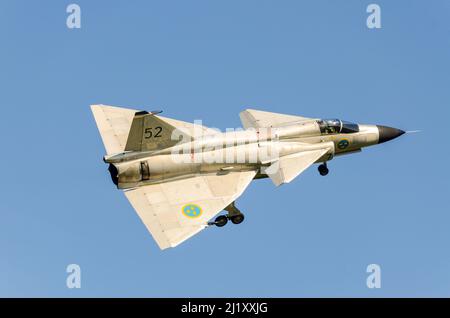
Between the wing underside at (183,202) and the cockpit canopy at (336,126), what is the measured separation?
483cm

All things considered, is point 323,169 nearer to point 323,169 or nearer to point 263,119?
point 323,169

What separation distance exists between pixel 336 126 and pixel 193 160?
7825 mm

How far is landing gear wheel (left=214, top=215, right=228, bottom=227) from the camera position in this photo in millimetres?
38625

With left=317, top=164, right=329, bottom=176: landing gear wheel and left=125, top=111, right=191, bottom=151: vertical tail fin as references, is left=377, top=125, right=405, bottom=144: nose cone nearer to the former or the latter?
left=317, top=164, right=329, bottom=176: landing gear wheel

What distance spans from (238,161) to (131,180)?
16.4 ft

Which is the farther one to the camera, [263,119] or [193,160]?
[263,119]

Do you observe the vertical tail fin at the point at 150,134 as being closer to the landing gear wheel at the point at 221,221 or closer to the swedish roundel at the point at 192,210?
the swedish roundel at the point at 192,210

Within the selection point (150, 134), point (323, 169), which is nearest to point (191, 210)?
point (150, 134)

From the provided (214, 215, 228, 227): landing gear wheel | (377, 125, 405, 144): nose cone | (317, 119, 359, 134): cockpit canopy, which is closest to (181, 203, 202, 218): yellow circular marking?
(214, 215, 228, 227): landing gear wheel

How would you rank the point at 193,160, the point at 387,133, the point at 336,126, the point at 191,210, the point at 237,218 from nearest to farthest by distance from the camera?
the point at 191,210, the point at 237,218, the point at 193,160, the point at 336,126, the point at 387,133

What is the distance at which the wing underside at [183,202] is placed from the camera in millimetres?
36312

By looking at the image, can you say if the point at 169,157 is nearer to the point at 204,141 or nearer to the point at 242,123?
the point at 204,141

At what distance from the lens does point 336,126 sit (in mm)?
42875

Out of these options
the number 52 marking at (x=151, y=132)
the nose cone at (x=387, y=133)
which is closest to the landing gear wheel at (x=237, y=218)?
the number 52 marking at (x=151, y=132)
